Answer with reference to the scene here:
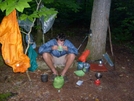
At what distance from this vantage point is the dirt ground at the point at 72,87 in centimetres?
416

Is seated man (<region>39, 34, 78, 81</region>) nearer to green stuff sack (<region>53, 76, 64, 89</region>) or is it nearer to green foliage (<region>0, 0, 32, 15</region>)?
green stuff sack (<region>53, 76, 64, 89</region>)

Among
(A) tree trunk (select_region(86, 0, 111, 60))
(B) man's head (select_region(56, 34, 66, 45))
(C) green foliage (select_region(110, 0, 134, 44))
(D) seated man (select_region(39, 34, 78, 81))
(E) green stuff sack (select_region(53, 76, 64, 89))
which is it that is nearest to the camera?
(E) green stuff sack (select_region(53, 76, 64, 89))

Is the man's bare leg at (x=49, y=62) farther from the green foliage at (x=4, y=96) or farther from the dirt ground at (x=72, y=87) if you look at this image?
the green foliage at (x=4, y=96)

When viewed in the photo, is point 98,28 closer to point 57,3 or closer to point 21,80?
point 57,3

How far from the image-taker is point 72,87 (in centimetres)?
449

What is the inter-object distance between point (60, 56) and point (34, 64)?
24.3 inches

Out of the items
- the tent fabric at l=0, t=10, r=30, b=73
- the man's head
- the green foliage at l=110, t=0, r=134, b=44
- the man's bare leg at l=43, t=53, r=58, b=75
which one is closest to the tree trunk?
the man's head

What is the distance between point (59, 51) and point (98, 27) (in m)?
1.17

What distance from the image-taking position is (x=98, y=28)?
543 cm

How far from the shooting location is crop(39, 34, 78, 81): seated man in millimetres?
4836

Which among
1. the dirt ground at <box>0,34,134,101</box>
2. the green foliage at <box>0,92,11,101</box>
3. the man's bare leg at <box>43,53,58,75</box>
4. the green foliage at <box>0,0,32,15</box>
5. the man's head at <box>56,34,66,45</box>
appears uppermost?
the green foliage at <box>0,0,32,15</box>

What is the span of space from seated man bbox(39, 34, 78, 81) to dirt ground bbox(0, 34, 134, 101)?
0.95 feet

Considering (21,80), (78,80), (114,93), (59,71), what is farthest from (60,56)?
(114,93)

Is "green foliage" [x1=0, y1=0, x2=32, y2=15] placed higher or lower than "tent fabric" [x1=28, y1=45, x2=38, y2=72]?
higher
